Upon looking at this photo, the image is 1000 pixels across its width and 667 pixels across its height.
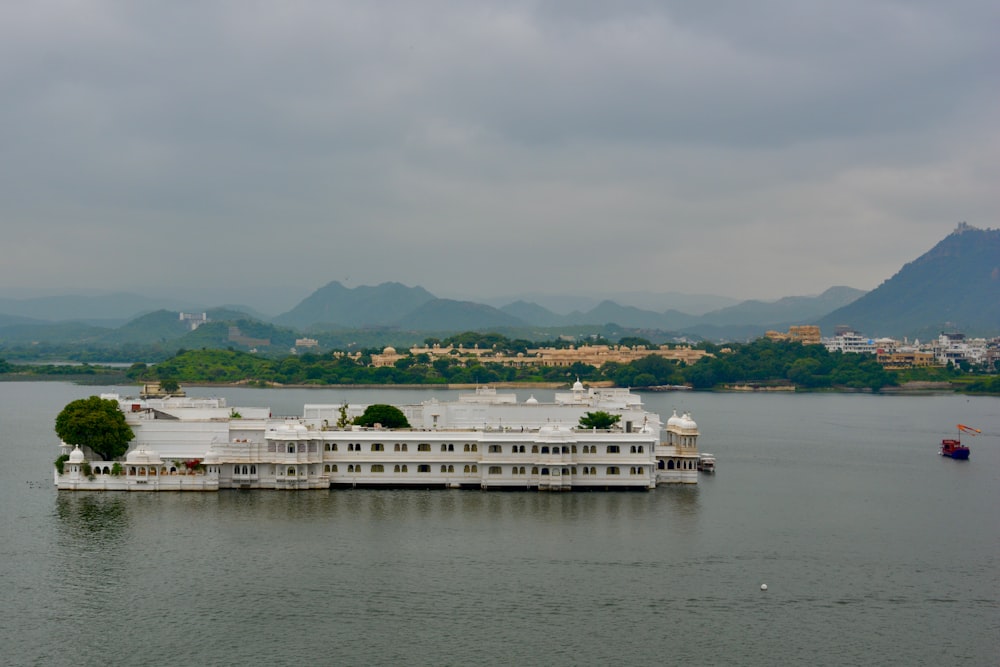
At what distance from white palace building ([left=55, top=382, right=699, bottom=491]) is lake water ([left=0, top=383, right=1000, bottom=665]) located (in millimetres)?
1018

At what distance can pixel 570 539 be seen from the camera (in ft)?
114

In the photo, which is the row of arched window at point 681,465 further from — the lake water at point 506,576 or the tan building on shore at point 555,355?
the tan building on shore at point 555,355

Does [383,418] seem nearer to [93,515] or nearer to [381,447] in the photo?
[381,447]

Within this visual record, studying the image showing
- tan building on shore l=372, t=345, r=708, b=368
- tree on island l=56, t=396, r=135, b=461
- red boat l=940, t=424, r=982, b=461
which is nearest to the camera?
tree on island l=56, t=396, r=135, b=461

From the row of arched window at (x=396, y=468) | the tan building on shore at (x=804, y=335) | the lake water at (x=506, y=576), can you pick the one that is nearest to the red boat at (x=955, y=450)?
the lake water at (x=506, y=576)

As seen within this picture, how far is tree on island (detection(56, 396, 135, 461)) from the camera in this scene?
140 feet

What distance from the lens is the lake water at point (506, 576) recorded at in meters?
25.4

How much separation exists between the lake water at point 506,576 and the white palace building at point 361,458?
1018mm

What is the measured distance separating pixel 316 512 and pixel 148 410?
1296cm

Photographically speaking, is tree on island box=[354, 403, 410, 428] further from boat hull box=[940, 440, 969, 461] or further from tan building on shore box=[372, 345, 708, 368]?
tan building on shore box=[372, 345, 708, 368]

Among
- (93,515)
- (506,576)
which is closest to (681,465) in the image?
(506,576)

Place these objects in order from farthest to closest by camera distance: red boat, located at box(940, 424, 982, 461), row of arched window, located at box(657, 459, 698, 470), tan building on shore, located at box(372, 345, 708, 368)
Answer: tan building on shore, located at box(372, 345, 708, 368)
red boat, located at box(940, 424, 982, 461)
row of arched window, located at box(657, 459, 698, 470)

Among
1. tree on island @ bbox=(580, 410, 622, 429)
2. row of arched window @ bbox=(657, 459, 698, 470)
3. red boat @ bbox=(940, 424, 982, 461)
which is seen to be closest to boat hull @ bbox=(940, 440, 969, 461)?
red boat @ bbox=(940, 424, 982, 461)

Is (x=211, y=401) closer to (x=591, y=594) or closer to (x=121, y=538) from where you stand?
(x=121, y=538)
